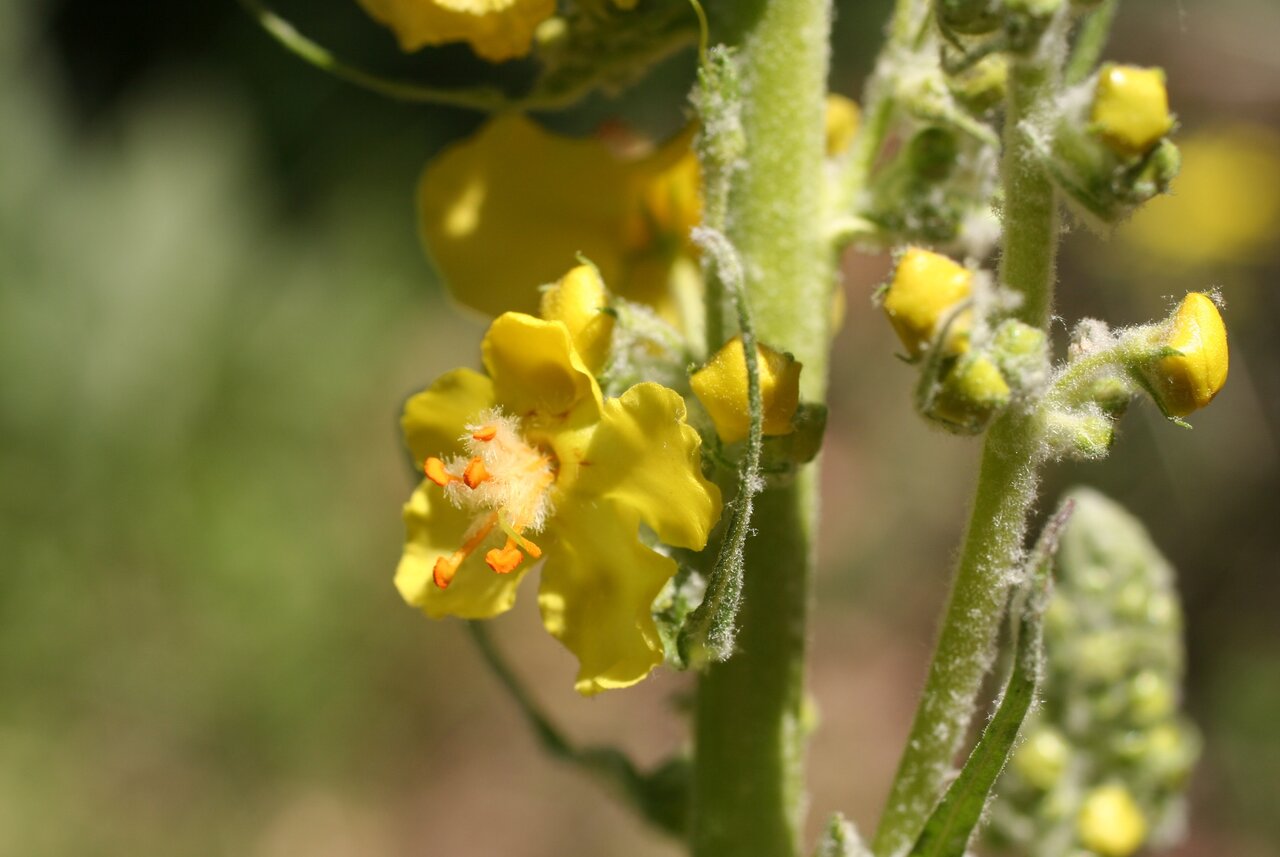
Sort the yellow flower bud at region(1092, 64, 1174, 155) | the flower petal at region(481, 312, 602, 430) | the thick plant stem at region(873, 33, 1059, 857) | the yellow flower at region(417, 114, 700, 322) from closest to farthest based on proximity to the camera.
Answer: the yellow flower bud at region(1092, 64, 1174, 155) < the thick plant stem at region(873, 33, 1059, 857) < the flower petal at region(481, 312, 602, 430) < the yellow flower at region(417, 114, 700, 322)

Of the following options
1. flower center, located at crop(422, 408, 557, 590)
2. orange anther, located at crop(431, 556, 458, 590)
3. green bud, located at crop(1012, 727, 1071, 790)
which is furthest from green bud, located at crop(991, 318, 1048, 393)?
green bud, located at crop(1012, 727, 1071, 790)

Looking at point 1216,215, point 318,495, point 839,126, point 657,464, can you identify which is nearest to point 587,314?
point 657,464

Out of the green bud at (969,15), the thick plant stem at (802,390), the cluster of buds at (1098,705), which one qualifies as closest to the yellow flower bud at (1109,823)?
the cluster of buds at (1098,705)

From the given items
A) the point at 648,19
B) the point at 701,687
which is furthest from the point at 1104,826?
the point at 648,19

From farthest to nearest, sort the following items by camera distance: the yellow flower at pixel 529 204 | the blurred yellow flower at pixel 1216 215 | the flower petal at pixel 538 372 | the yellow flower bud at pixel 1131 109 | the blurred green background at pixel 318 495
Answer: the blurred yellow flower at pixel 1216 215 → the blurred green background at pixel 318 495 → the yellow flower at pixel 529 204 → the flower petal at pixel 538 372 → the yellow flower bud at pixel 1131 109

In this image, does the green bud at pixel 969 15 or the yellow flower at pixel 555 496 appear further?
the yellow flower at pixel 555 496

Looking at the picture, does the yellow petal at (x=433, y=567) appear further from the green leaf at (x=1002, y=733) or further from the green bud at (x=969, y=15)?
the green bud at (x=969, y=15)

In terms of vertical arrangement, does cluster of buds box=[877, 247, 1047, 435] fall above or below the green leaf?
above

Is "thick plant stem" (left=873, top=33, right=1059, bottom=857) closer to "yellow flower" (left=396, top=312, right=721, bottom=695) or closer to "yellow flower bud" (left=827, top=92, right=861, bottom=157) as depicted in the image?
"yellow flower" (left=396, top=312, right=721, bottom=695)
